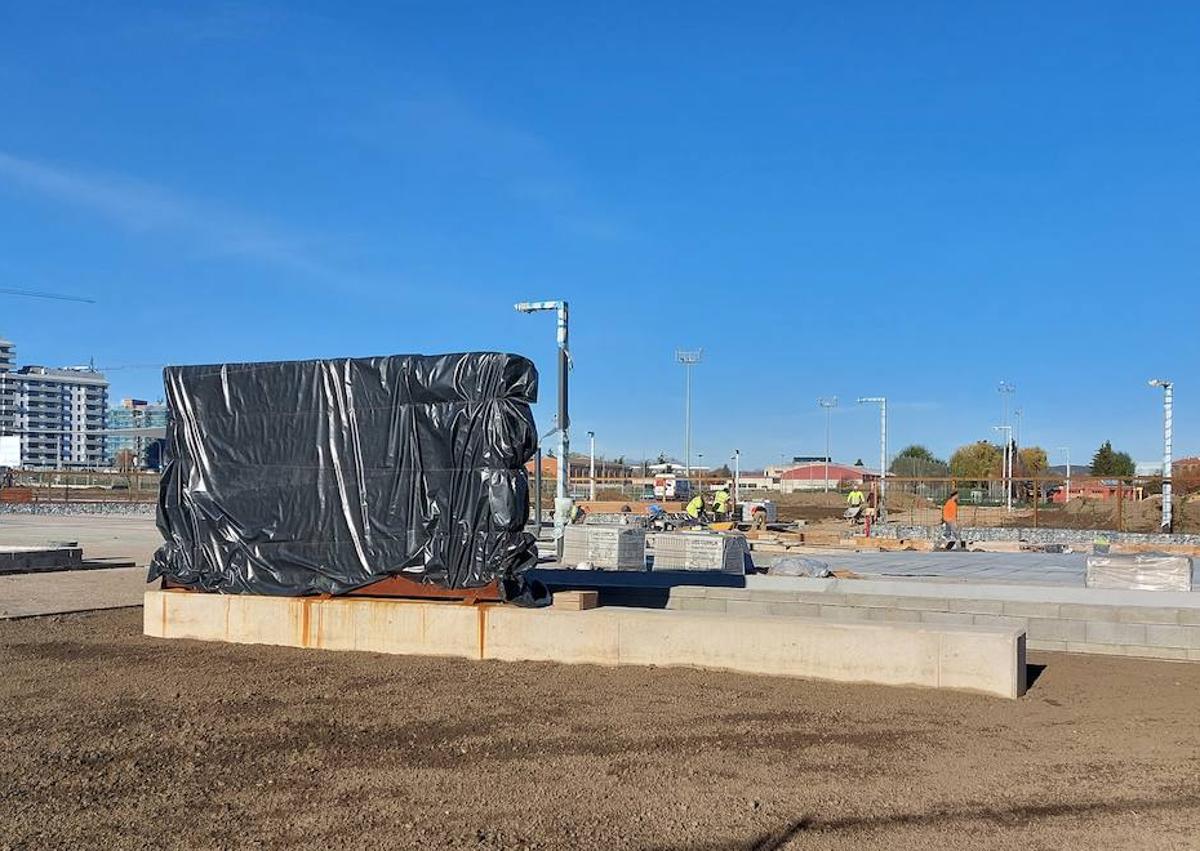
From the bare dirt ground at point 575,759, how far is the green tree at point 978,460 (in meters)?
90.1

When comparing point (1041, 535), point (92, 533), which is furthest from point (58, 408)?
point (1041, 535)

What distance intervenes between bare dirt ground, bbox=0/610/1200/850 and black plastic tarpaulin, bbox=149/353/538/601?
50.8 inches

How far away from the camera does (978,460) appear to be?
103 meters

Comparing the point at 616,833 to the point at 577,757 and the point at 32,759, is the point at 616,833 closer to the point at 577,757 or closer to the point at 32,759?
the point at 577,757

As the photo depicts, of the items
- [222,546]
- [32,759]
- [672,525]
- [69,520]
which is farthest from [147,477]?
[32,759]

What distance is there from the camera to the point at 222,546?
11891mm

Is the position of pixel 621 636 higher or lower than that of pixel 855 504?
lower

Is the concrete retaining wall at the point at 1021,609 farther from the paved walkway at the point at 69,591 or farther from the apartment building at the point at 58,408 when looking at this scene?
the apartment building at the point at 58,408

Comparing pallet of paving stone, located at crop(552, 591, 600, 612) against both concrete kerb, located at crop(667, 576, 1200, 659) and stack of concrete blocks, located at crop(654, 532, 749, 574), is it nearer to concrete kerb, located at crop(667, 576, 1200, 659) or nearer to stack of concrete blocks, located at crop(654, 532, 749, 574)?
concrete kerb, located at crop(667, 576, 1200, 659)

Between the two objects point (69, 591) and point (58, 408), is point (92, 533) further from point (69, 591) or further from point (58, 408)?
point (58, 408)

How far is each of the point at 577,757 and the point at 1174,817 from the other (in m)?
3.42

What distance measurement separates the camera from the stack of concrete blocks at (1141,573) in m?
13.8

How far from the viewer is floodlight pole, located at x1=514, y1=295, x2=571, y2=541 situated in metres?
17.9

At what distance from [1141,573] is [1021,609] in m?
3.61
